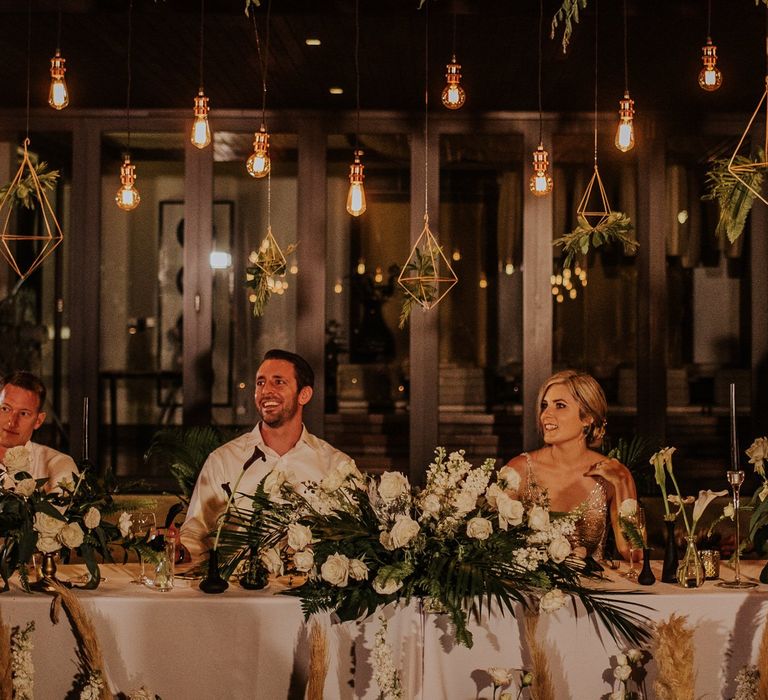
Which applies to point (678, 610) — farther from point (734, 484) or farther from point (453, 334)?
point (453, 334)

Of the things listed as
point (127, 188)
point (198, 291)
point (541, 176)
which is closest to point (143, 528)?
point (127, 188)

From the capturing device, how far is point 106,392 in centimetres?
1257

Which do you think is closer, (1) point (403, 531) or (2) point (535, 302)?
(1) point (403, 531)

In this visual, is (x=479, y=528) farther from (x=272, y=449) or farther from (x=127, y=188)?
(x=127, y=188)

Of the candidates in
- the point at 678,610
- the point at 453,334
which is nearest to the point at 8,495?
the point at 678,610

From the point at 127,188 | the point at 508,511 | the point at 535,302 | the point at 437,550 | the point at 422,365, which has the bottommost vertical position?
the point at 437,550

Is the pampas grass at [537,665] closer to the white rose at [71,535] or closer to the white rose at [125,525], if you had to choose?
the white rose at [125,525]

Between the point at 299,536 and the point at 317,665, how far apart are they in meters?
0.34

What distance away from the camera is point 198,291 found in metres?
6.62


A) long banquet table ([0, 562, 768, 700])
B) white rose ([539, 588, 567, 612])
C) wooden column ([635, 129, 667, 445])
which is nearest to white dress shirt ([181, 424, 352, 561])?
long banquet table ([0, 562, 768, 700])

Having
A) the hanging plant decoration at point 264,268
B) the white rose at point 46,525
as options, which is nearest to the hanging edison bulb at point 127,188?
the hanging plant decoration at point 264,268

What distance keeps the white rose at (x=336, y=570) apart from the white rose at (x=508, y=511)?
430 mm

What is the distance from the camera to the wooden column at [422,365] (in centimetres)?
659

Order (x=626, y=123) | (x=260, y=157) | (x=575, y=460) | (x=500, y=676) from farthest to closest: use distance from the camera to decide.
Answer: (x=260, y=157) → (x=626, y=123) → (x=575, y=460) → (x=500, y=676)
